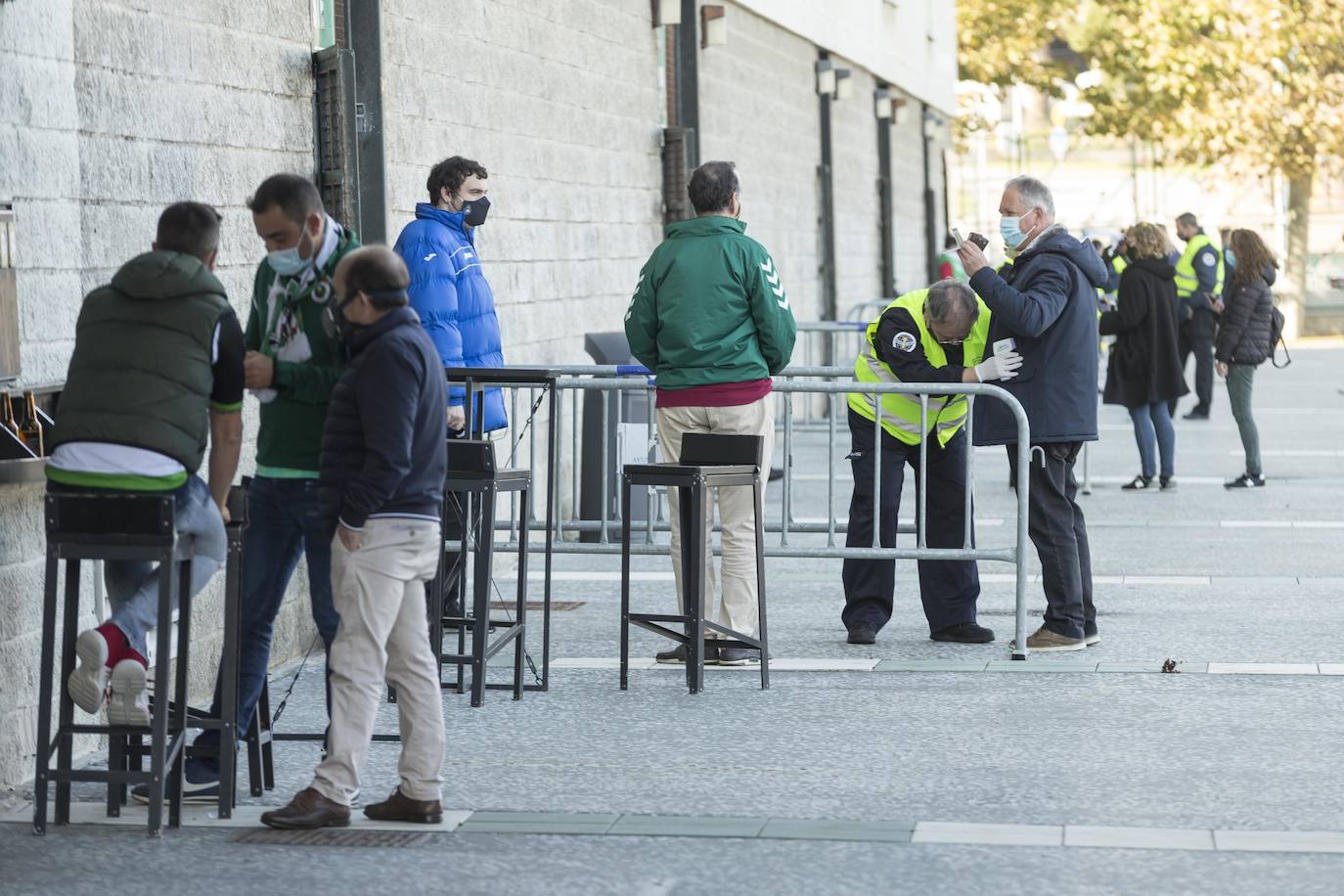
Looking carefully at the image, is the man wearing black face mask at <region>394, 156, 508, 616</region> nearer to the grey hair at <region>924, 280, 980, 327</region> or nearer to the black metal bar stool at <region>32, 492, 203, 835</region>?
the grey hair at <region>924, 280, 980, 327</region>

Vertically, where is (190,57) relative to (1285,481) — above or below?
above

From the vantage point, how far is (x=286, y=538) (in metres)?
6.33

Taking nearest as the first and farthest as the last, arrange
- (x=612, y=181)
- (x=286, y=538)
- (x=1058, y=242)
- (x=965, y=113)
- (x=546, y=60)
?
(x=286, y=538), (x=1058, y=242), (x=546, y=60), (x=612, y=181), (x=965, y=113)

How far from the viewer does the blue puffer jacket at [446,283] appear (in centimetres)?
877

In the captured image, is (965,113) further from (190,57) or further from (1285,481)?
(190,57)

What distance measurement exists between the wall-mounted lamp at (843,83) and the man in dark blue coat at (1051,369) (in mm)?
14529

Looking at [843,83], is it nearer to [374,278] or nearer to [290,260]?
[290,260]

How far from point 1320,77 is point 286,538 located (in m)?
33.3

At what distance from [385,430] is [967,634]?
410 centimetres

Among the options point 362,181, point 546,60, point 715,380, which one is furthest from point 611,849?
point 546,60

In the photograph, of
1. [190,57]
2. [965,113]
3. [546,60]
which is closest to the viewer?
[190,57]

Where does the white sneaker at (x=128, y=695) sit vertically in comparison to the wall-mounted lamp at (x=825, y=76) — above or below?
below

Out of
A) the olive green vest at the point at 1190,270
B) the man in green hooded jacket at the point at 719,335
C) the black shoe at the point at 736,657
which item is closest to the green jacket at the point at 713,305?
the man in green hooded jacket at the point at 719,335

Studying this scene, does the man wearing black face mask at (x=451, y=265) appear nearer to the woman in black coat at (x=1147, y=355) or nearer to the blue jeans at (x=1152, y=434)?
the woman in black coat at (x=1147, y=355)
